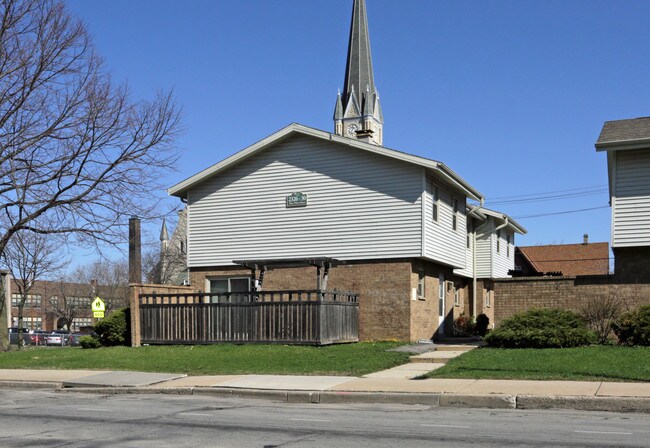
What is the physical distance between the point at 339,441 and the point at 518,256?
4929cm

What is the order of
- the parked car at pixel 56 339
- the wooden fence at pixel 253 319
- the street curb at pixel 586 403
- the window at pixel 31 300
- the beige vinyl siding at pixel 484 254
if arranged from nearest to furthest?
the street curb at pixel 586 403 → the wooden fence at pixel 253 319 → the beige vinyl siding at pixel 484 254 → the parked car at pixel 56 339 → the window at pixel 31 300

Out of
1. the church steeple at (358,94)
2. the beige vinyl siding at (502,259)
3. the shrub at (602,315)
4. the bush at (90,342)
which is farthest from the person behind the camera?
the church steeple at (358,94)

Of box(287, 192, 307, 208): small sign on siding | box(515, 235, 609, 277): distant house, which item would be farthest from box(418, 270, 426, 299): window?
box(515, 235, 609, 277): distant house

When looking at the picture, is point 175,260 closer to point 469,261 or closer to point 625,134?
point 469,261

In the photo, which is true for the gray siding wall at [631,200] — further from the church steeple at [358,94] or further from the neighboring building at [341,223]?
the church steeple at [358,94]

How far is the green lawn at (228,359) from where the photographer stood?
17688mm

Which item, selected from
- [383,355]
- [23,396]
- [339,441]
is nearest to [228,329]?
[383,355]

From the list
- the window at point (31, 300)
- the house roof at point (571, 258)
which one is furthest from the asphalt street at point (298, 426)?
the window at point (31, 300)

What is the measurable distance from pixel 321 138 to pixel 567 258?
36492mm

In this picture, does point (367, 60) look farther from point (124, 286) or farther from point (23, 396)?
point (23, 396)

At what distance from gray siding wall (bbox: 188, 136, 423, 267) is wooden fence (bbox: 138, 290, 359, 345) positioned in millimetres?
1866

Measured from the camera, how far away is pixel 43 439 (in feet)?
30.8

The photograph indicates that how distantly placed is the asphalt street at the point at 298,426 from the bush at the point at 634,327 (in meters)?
7.69

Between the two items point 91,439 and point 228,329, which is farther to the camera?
point 228,329
